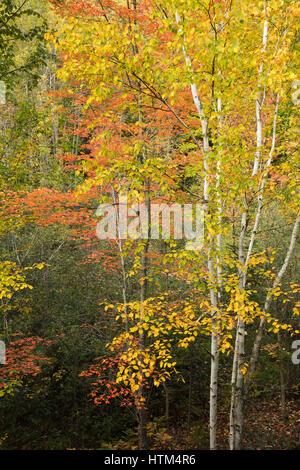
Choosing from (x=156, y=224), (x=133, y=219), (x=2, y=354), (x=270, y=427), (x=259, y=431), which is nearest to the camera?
(x=2, y=354)

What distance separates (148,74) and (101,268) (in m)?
8.24

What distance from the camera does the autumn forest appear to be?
14.0 feet

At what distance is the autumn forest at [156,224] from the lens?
14.0 feet

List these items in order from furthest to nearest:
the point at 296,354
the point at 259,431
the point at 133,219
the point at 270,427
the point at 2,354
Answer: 1. the point at 133,219
2. the point at 296,354
3. the point at 270,427
4. the point at 259,431
5. the point at 2,354

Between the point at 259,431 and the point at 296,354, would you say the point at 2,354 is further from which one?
the point at 296,354

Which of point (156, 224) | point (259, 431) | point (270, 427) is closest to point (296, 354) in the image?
point (270, 427)

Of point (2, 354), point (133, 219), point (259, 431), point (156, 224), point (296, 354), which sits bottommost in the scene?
point (259, 431)

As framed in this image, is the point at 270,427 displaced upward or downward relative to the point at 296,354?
downward

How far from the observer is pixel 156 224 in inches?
337

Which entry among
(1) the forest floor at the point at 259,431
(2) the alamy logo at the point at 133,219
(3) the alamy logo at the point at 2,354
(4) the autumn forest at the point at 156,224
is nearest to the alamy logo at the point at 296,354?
(4) the autumn forest at the point at 156,224

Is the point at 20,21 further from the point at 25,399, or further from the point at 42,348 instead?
the point at 25,399
